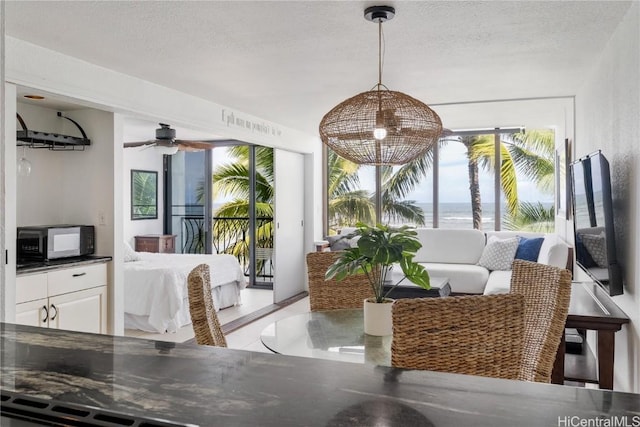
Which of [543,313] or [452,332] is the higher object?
[452,332]

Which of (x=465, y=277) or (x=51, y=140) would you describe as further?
(x=465, y=277)

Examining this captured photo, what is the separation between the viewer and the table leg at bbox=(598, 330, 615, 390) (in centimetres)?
253

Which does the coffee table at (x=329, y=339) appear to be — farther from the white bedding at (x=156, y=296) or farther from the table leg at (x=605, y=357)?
the white bedding at (x=156, y=296)

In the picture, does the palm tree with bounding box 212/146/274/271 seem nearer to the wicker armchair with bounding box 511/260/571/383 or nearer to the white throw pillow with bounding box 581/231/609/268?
the white throw pillow with bounding box 581/231/609/268

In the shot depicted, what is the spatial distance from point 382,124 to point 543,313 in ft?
4.07

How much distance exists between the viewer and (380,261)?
7.06ft

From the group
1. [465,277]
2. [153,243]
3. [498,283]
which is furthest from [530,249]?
[153,243]

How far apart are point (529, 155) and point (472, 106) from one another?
2.21 meters

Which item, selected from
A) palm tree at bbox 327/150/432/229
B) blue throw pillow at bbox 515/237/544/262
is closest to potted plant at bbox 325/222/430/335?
blue throw pillow at bbox 515/237/544/262

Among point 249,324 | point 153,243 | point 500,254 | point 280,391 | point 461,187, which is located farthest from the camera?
point 153,243

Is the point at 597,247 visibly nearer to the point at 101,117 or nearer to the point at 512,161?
the point at 101,117

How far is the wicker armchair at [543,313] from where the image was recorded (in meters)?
2.26

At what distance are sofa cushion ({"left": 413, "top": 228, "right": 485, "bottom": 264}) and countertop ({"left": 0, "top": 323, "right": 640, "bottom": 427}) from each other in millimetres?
5676

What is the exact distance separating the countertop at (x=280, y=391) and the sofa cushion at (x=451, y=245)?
5.68 meters
